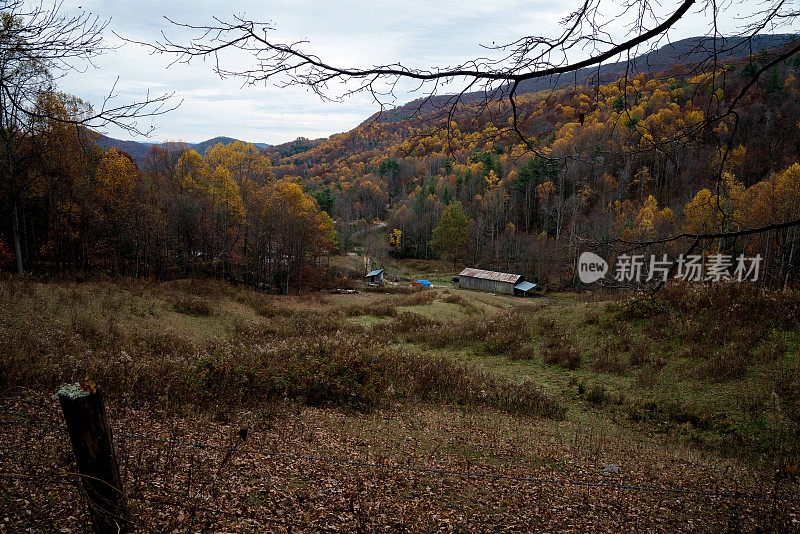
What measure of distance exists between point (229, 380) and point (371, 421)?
330 cm

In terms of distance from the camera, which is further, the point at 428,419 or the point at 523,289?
the point at 523,289

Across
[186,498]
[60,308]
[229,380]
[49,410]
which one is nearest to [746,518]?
[186,498]

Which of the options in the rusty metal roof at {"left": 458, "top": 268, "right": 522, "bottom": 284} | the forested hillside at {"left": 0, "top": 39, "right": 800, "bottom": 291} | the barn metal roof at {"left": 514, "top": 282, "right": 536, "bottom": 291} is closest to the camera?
the forested hillside at {"left": 0, "top": 39, "right": 800, "bottom": 291}

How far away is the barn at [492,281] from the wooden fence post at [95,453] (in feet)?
169

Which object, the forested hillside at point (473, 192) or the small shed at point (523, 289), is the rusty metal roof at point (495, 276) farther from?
the forested hillside at point (473, 192)

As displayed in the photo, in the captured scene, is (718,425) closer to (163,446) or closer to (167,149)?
(163,446)

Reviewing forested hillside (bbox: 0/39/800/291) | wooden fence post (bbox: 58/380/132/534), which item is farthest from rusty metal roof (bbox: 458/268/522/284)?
wooden fence post (bbox: 58/380/132/534)

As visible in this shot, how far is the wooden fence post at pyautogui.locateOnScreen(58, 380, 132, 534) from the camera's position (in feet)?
9.73

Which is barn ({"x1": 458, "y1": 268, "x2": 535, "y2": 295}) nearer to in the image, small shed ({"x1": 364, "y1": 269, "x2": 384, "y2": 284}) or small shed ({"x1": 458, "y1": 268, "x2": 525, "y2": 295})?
small shed ({"x1": 458, "y1": 268, "x2": 525, "y2": 295})

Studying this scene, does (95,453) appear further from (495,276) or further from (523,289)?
(495,276)

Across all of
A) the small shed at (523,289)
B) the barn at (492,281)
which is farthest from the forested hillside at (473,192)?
the barn at (492,281)

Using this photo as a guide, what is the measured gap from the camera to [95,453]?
303 centimetres

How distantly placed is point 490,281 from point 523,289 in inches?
180

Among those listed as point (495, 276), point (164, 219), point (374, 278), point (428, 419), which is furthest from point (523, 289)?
point (428, 419)
